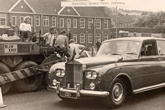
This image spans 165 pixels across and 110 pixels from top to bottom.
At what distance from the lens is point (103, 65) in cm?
571

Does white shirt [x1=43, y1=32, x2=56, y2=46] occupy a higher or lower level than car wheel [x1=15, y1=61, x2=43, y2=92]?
higher

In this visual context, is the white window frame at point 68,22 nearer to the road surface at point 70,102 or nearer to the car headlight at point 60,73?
the road surface at point 70,102

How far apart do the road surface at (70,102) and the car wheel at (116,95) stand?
6.1 inches

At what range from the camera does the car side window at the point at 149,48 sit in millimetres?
6580

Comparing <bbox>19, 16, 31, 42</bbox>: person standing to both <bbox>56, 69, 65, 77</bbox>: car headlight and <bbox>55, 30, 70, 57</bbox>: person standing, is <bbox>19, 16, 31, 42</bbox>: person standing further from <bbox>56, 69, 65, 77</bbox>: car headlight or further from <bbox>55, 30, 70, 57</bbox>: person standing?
<bbox>56, 69, 65, 77</bbox>: car headlight

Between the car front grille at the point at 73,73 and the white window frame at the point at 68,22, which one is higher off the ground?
the white window frame at the point at 68,22

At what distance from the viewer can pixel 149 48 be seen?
680 cm

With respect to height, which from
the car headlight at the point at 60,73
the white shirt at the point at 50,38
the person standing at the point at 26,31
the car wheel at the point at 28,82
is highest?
the person standing at the point at 26,31

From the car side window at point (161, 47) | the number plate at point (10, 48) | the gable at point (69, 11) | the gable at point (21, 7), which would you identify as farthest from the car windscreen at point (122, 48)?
the gable at point (69, 11)

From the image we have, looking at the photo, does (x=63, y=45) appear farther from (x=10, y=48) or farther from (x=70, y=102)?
(x=70, y=102)

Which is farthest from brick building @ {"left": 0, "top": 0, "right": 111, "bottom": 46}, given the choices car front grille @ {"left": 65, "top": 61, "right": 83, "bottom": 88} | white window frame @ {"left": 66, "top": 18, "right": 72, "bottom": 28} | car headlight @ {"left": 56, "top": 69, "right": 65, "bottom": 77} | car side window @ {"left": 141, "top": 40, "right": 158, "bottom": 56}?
car front grille @ {"left": 65, "top": 61, "right": 83, "bottom": 88}

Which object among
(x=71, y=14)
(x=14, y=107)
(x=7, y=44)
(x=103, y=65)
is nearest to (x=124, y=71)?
(x=103, y=65)

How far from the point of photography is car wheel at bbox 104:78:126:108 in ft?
18.0

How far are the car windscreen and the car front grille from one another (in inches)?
52.5
